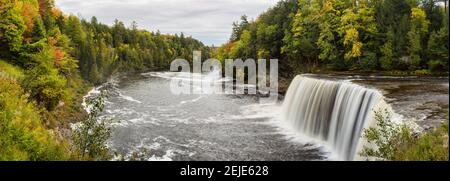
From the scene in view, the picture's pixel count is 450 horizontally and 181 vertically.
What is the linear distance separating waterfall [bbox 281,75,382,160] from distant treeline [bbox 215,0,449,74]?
1400cm

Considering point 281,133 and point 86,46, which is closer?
point 281,133

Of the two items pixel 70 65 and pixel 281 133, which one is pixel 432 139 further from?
pixel 70 65

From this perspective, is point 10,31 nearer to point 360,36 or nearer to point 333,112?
point 333,112

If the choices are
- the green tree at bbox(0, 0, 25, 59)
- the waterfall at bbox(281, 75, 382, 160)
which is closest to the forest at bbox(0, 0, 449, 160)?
the green tree at bbox(0, 0, 25, 59)

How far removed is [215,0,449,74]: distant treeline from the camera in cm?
4466

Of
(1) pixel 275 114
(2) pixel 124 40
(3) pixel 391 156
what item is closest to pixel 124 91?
(1) pixel 275 114

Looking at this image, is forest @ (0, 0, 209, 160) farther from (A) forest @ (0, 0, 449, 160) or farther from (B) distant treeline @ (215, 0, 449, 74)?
(B) distant treeline @ (215, 0, 449, 74)

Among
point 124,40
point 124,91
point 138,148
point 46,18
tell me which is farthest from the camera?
point 124,40

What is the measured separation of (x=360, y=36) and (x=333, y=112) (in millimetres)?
26788

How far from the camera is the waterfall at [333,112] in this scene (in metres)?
23.2

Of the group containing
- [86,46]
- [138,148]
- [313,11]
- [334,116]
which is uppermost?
[313,11]

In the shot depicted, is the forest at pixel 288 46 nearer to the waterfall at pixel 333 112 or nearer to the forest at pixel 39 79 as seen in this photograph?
the forest at pixel 39 79

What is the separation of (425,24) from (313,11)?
16381 mm

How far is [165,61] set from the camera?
156 meters
